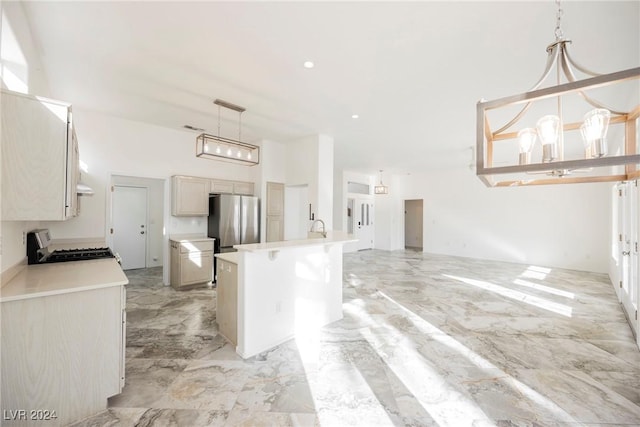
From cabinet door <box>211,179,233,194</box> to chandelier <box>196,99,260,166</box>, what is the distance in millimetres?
1827

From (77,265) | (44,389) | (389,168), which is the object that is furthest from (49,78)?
(389,168)

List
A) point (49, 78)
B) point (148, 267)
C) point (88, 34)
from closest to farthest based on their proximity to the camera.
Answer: point (88, 34) → point (49, 78) → point (148, 267)

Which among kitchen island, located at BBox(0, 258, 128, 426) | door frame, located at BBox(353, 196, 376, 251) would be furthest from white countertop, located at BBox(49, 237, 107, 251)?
door frame, located at BBox(353, 196, 376, 251)

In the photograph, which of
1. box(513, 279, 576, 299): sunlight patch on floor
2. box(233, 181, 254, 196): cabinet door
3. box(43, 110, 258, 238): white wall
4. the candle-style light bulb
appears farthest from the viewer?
box(233, 181, 254, 196): cabinet door

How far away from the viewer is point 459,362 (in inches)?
99.7

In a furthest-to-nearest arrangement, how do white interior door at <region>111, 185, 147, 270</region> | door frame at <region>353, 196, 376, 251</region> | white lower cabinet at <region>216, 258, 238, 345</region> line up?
1. door frame at <region>353, 196, 376, 251</region>
2. white interior door at <region>111, 185, 147, 270</region>
3. white lower cabinet at <region>216, 258, 238, 345</region>

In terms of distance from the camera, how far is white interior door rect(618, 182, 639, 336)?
11.0ft

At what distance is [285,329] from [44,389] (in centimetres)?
184

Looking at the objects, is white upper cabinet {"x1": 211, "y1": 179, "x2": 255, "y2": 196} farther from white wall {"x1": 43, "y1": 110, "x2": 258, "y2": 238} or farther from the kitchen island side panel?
the kitchen island side panel

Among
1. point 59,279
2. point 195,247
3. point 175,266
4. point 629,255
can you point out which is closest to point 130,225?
point 175,266

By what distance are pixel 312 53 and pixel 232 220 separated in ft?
11.5

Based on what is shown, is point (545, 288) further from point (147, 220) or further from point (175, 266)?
point (147, 220)

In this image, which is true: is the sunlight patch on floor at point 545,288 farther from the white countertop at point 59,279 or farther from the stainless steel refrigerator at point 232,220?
the white countertop at point 59,279

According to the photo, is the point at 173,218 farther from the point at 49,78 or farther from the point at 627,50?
the point at 627,50
